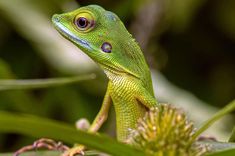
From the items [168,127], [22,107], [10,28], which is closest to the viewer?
[168,127]

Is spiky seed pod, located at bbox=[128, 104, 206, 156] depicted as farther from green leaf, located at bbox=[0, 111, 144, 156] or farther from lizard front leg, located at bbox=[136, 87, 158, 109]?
lizard front leg, located at bbox=[136, 87, 158, 109]

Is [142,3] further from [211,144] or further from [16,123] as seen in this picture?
[16,123]

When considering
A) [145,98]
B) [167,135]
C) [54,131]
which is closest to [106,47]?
[145,98]

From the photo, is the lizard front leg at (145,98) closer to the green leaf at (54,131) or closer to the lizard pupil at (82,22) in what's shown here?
the lizard pupil at (82,22)

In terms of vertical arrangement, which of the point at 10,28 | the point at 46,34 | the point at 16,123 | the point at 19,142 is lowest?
the point at 16,123

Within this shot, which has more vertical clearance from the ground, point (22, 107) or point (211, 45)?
point (211, 45)

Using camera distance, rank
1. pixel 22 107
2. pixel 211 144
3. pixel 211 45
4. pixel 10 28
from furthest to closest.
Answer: pixel 211 45
pixel 10 28
pixel 22 107
pixel 211 144

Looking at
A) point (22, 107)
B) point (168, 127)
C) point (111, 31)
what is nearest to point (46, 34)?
point (22, 107)

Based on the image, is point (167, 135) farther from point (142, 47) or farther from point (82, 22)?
point (142, 47)
